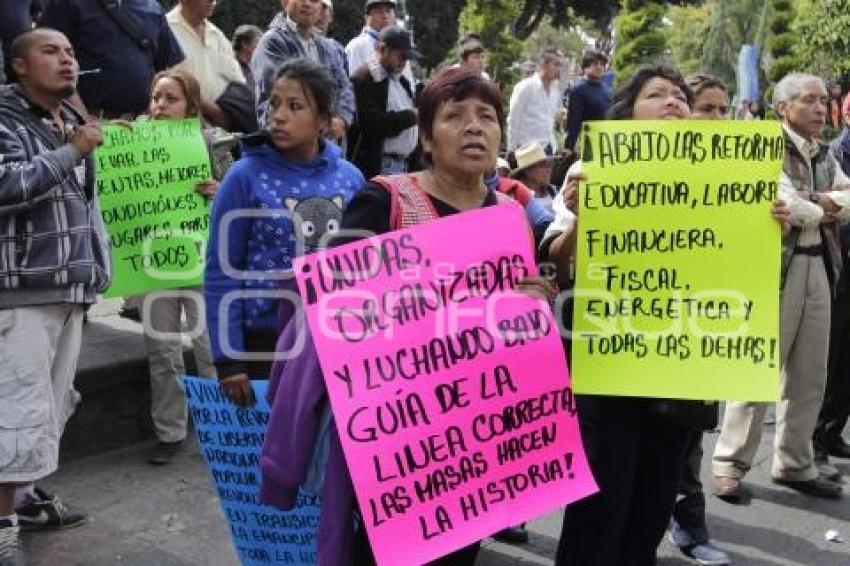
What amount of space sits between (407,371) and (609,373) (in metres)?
0.67

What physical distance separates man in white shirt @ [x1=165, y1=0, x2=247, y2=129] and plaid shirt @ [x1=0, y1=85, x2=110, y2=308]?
195 cm

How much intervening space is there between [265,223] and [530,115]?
761cm

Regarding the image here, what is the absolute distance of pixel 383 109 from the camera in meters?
6.75

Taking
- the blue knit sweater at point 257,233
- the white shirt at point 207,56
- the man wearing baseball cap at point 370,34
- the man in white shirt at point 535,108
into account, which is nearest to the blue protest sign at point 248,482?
the blue knit sweater at point 257,233

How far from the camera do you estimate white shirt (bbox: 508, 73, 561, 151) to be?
1031cm

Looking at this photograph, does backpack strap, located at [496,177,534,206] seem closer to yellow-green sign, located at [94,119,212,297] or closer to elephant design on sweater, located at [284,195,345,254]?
elephant design on sweater, located at [284,195,345,254]

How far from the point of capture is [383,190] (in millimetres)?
2500

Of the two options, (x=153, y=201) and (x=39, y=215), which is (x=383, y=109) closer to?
(x=153, y=201)

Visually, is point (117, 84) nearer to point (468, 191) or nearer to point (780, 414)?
point (468, 191)

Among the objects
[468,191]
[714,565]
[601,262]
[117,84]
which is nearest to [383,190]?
[468,191]

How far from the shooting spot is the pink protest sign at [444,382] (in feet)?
7.74

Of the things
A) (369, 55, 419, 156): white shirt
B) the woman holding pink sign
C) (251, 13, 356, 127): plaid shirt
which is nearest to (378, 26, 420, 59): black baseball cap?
(369, 55, 419, 156): white shirt

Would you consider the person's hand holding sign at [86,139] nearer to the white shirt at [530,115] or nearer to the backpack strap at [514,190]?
the backpack strap at [514,190]

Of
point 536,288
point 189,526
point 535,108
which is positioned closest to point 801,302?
point 536,288
